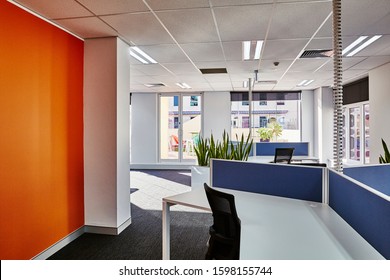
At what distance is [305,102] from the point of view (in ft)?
23.3

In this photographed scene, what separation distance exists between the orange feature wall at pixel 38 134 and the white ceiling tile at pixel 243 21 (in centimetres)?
157

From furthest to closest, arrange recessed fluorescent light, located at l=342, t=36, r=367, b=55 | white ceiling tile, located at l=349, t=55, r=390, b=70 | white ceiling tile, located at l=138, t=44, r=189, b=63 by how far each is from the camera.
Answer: white ceiling tile, located at l=349, t=55, r=390, b=70
white ceiling tile, located at l=138, t=44, r=189, b=63
recessed fluorescent light, located at l=342, t=36, r=367, b=55

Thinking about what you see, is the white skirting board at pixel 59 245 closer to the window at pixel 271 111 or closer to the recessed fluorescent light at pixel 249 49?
the recessed fluorescent light at pixel 249 49

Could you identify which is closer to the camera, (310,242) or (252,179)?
(310,242)

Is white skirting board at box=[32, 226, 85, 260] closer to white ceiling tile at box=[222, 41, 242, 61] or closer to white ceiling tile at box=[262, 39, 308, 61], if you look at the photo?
white ceiling tile at box=[222, 41, 242, 61]

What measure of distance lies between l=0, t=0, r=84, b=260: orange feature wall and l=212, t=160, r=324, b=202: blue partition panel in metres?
1.51

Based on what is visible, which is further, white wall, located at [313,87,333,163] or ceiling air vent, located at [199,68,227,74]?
white wall, located at [313,87,333,163]

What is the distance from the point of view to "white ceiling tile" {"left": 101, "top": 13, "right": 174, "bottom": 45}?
2469 millimetres

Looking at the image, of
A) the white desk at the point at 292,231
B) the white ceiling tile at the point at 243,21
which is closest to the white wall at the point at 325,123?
the white ceiling tile at the point at 243,21

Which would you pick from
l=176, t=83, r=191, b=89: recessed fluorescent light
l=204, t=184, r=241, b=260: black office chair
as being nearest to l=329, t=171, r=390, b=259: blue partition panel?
l=204, t=184, r=241, b=260: black office chair

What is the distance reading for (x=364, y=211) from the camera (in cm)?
127
